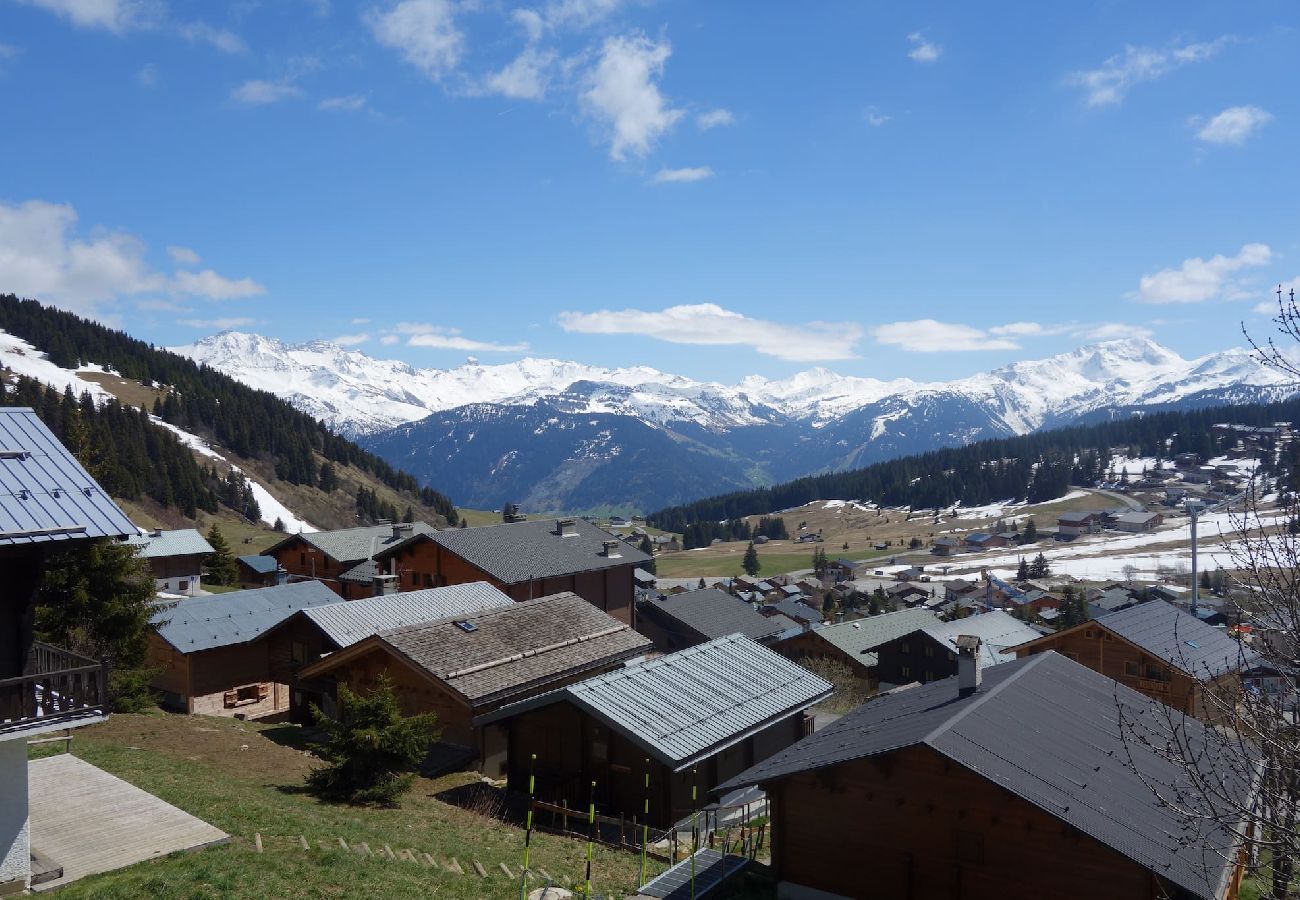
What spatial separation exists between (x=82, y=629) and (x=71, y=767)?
1184cm

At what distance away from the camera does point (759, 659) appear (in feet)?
117

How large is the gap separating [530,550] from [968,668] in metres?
37.5

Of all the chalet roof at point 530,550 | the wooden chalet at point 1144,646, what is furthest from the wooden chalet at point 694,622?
the wooden chalet at point 1144,646

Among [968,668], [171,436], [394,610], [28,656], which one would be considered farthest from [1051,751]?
[171,436]

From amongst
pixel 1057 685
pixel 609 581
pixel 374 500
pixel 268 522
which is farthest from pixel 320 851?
pixel 374 500

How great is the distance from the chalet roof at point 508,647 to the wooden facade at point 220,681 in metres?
8.70

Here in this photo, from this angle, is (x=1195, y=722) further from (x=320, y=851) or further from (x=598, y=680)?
(x=320, y=851)

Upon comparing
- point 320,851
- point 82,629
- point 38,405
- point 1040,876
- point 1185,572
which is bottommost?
point 1185,572

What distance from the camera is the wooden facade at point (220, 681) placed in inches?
1612

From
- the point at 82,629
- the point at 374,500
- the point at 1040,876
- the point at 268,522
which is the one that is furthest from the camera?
the point at 374,500

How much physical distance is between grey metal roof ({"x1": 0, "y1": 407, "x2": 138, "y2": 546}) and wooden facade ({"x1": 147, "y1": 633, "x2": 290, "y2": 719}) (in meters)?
27.6

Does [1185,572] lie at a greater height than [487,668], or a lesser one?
lesser

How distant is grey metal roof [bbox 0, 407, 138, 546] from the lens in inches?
571

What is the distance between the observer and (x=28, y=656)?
14.7 metres
